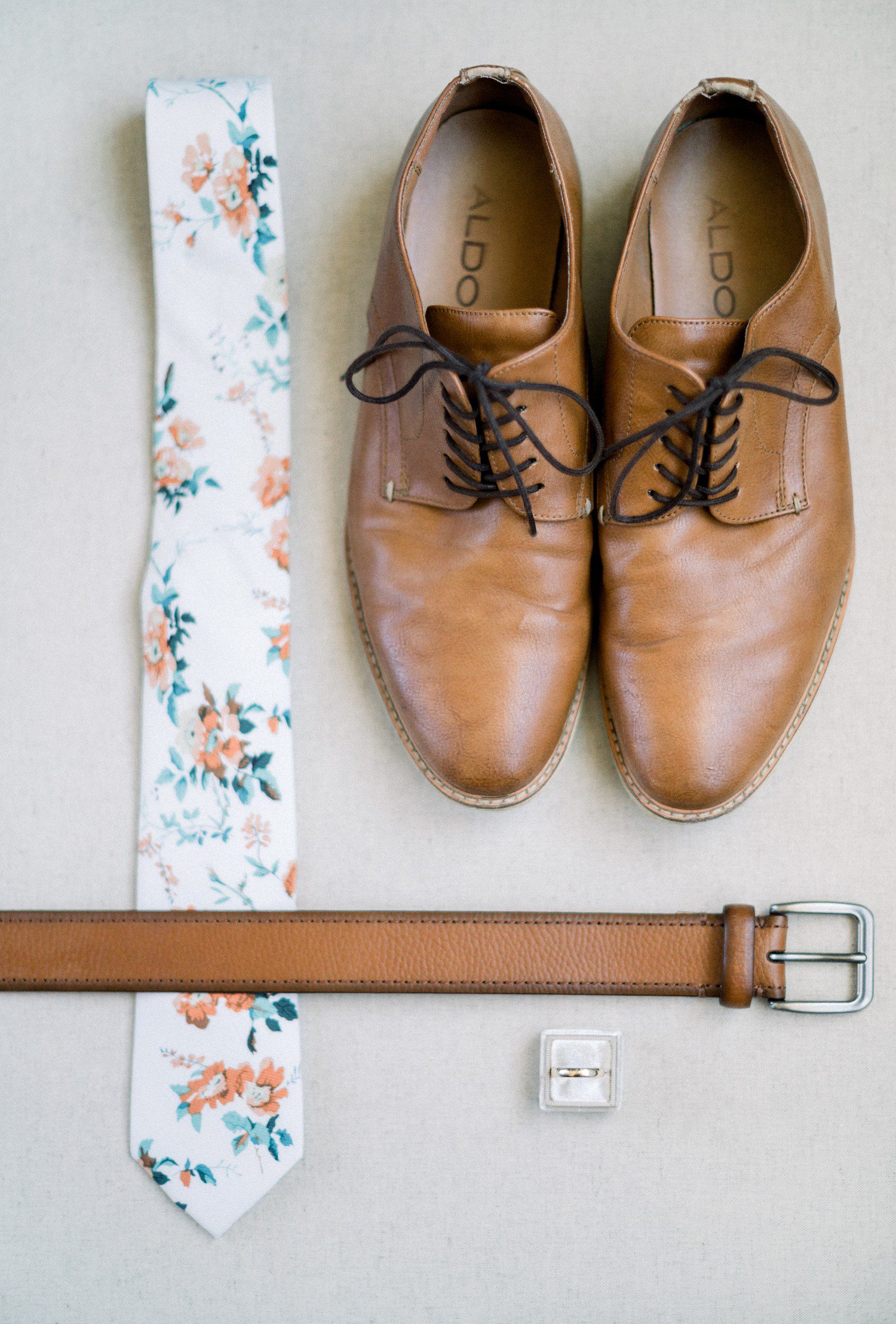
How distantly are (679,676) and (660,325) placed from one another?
A: 11.0 inches

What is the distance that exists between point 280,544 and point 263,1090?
1.64 ft

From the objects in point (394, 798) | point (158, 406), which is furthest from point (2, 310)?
point (394, 798)

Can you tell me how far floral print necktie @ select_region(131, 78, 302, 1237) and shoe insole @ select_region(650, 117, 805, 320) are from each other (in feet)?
1.21

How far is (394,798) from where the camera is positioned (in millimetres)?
831

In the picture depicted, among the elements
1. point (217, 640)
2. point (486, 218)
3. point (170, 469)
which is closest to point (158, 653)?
point (217, 640)

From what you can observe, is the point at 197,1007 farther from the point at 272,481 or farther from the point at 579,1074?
the point at 272,481

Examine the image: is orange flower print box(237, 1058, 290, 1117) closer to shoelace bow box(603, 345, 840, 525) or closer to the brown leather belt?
the brown leather belt

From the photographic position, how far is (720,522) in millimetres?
737

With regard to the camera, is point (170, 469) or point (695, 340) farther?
point (170, 469)

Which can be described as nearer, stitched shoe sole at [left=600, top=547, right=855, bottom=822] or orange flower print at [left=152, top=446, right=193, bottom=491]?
stitched shoe sole at [left=600, top=547, right=855, bottom=822]

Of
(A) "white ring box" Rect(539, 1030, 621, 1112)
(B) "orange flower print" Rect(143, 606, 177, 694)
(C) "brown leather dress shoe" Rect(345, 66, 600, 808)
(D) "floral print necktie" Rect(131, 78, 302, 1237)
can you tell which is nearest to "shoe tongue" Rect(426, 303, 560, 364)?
(C) "brown leather dress shoe" Rect(345, 66, 600, 808)

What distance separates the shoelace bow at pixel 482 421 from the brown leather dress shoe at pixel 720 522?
0.19ft

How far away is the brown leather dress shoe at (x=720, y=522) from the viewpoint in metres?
0.71

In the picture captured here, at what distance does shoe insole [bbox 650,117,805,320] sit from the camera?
79 centimetres
